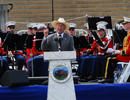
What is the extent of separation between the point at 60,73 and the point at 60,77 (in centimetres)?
5

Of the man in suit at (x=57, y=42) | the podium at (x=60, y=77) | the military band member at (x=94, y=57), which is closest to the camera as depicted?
the podium at (x=60, y=77)

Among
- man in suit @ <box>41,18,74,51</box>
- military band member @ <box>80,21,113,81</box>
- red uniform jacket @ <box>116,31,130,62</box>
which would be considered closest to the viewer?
red uniform jacket @ <box>116,31,130,62</box>

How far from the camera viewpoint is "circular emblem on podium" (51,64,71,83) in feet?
13.5

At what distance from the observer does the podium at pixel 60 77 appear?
411 centimetres

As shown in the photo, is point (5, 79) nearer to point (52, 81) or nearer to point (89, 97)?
point (52, 81)

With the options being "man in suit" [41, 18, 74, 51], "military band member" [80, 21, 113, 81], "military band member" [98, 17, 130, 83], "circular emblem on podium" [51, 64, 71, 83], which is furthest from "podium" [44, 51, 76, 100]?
"military band member" [80, 21, 113, 81]

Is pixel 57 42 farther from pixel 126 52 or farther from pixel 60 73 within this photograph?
pixel 60 73

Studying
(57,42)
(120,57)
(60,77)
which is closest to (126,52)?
(120,57)

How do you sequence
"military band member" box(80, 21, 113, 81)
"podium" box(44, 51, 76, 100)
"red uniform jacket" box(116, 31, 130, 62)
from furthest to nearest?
1. "military band member" box(80, 21, 113, 81)
2. "red uniform jacket" box(116, 31, 130, 62)
3. "podium" box(44, 51, 76, 100)

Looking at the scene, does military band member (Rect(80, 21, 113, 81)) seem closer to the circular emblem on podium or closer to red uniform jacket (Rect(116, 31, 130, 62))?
red uniform jacket (Rect(116, 31, 130, 62))

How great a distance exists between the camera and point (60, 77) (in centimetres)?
413

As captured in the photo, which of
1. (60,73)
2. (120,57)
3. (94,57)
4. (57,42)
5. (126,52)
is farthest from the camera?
(94,57)

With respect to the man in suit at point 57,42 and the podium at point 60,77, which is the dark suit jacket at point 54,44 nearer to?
the man in suit at point 57,42

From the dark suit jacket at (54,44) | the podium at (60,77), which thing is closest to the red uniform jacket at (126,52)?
the dark suit jacket at (54,44)
